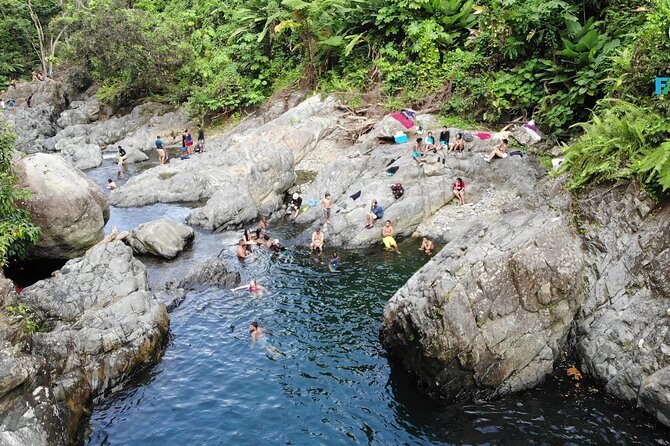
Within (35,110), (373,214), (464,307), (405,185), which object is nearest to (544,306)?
(464,307)

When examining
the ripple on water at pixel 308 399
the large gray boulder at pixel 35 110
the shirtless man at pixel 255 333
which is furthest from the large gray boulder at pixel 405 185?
the large gray boulder at pixel 35 110

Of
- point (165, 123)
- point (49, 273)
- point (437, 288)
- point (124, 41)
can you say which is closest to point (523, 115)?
point (437, 288)

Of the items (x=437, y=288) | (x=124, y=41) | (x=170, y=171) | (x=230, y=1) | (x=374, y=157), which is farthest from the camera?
(x=230, y=1)

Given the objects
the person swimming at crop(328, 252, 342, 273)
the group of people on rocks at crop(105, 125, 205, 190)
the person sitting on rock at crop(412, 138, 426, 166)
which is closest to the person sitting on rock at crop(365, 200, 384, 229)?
the person swimming at crop(328, 252, 342, 273)

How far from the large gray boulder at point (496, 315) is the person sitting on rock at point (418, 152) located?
12.2 meters

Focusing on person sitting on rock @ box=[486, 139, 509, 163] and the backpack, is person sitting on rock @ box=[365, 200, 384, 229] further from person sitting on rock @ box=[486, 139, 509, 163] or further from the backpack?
person sitting on rock @ box=[486, 139, 509, 163]

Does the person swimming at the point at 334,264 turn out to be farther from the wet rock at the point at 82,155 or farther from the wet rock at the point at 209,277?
the wet rock at the point at 82,155

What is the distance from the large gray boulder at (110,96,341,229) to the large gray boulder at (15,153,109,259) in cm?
614

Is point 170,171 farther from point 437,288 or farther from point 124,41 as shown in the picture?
point 437,288

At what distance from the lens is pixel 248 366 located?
46.9ft

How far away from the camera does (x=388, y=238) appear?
2172 cm

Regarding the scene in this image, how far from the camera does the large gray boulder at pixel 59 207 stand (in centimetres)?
1834

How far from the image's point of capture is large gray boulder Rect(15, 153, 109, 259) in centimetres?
1834

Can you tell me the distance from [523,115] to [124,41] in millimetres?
33565
